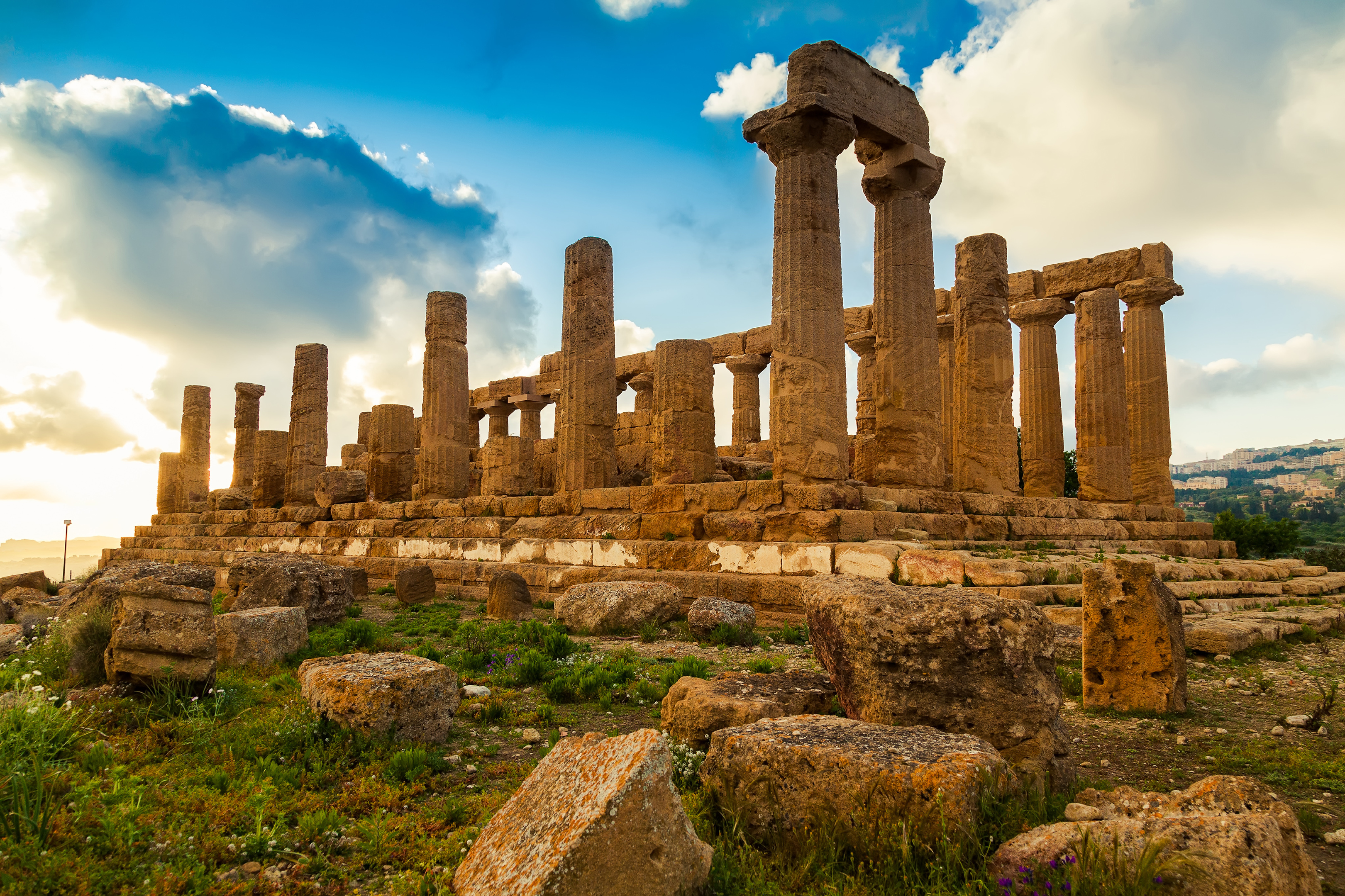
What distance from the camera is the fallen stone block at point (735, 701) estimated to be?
13.3 feet

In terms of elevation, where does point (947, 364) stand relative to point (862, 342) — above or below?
below

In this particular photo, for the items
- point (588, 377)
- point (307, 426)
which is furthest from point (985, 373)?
point (307, 426)

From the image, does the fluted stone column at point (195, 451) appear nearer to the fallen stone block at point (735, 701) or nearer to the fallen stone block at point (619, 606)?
the fallen stone block at point (619, 606)

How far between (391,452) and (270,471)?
20.5 ft

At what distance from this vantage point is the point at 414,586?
11750 millimetres

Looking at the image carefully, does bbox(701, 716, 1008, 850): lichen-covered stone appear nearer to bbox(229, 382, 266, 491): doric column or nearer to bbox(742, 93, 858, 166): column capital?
bbox(742, 93, 858, 166): column capital

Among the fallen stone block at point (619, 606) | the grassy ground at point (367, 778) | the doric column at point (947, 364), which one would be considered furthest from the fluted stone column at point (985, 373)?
the grassy ground at point (367, 778)

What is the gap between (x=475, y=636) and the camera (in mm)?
7473

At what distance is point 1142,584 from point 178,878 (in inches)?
212

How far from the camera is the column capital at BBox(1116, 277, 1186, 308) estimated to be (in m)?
17.7

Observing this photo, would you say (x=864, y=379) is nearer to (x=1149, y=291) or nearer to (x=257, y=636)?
(x=1149, y=291)

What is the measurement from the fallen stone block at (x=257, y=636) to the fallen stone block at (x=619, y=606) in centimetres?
277

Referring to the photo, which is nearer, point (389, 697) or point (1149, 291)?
point (389, 697)

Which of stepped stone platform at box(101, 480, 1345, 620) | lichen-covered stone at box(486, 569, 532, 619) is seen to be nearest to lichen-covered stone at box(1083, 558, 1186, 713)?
stepped stone platform at box(101, 480, 1345, 620)
